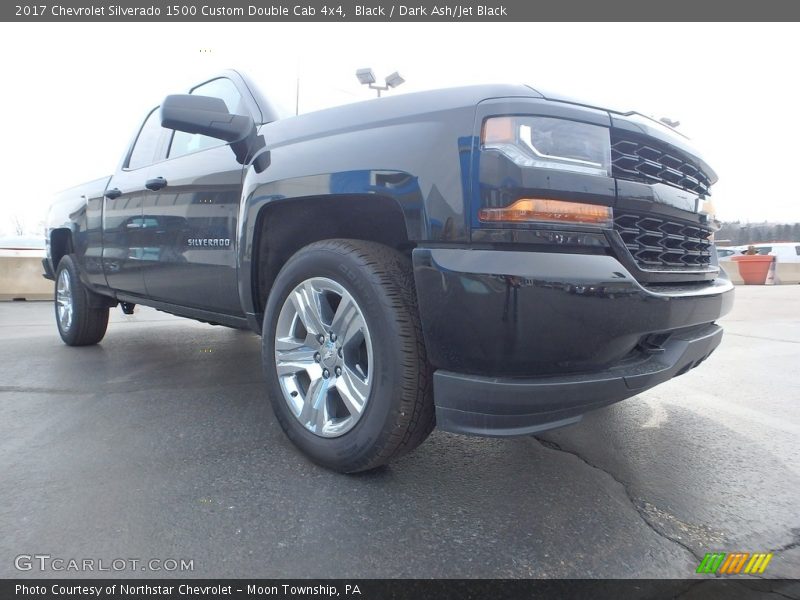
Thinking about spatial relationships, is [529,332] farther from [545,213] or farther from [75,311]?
[75,311]

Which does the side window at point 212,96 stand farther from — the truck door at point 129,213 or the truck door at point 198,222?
the truck door at point 129,213

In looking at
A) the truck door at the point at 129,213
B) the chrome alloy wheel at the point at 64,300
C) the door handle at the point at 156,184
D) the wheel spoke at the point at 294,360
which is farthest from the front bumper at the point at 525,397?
the chrome alloy wheel at the point at 64,300

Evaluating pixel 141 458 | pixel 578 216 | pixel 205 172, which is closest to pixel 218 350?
pixel 205 172

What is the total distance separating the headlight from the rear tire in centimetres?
435

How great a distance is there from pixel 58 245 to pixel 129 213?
190cm

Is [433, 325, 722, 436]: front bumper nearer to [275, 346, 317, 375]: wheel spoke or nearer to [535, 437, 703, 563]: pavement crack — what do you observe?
[535, 437, 703, 563]: pavement crack

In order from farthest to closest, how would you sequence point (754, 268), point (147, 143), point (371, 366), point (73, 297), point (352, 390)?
point (754, 268)
point (73, 297)
point (147, 143)
point (352, 390)
point (371, 366)

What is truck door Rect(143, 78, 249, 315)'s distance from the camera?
9.29 ft

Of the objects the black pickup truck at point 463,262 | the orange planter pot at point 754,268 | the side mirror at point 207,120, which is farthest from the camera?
the orange planter pot at point 754,268

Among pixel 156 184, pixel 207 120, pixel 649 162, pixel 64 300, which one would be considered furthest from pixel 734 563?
pixel 64 300

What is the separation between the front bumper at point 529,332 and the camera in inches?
65.2

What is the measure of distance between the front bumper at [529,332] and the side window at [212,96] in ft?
5.96

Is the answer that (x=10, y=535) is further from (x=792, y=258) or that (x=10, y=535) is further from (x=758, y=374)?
(x=792, y=258)

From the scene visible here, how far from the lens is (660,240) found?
1985mm
